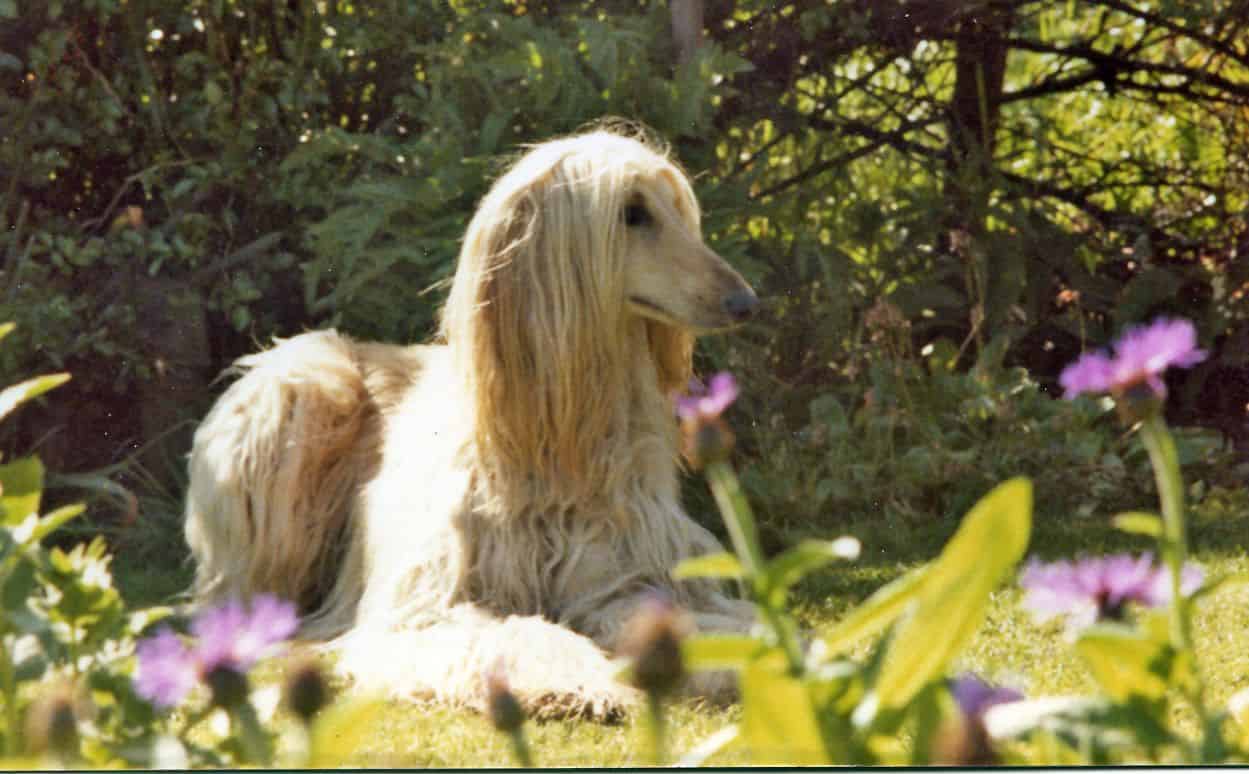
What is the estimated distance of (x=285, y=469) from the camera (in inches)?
144

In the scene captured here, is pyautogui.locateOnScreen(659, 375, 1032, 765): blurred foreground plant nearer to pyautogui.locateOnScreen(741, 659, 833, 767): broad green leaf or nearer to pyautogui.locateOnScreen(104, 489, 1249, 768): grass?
pyautogui.locateOnScreen(741, 659, 833, 767): broad green leaf

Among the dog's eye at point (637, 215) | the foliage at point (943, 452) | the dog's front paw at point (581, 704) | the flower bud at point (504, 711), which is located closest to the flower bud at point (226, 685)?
the flower bud at point (504, 711)

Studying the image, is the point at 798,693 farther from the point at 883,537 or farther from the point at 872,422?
the point at 872,422

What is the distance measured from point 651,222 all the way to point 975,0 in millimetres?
2280

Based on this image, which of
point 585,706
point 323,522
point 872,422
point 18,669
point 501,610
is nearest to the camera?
point 18,669

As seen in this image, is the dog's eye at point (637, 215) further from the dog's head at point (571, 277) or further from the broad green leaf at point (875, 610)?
the broad green leaf at point (875, 610)

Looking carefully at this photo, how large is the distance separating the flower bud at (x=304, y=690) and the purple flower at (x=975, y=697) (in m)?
0.41

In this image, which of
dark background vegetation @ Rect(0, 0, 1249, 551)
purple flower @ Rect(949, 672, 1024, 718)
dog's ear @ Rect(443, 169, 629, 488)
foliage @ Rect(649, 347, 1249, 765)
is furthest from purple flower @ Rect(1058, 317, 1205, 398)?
dark background vegetation @ Rect(0, 0, 1249, 551)

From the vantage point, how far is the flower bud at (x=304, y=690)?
44.1 inches

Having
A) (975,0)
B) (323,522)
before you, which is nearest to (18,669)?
(323,522)

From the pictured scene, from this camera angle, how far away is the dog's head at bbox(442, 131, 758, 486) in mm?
3072

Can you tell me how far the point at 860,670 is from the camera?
4.27ft

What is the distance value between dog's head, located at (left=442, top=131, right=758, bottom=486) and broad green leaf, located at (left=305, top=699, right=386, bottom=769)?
1871mm

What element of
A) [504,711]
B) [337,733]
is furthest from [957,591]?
[337,733]
